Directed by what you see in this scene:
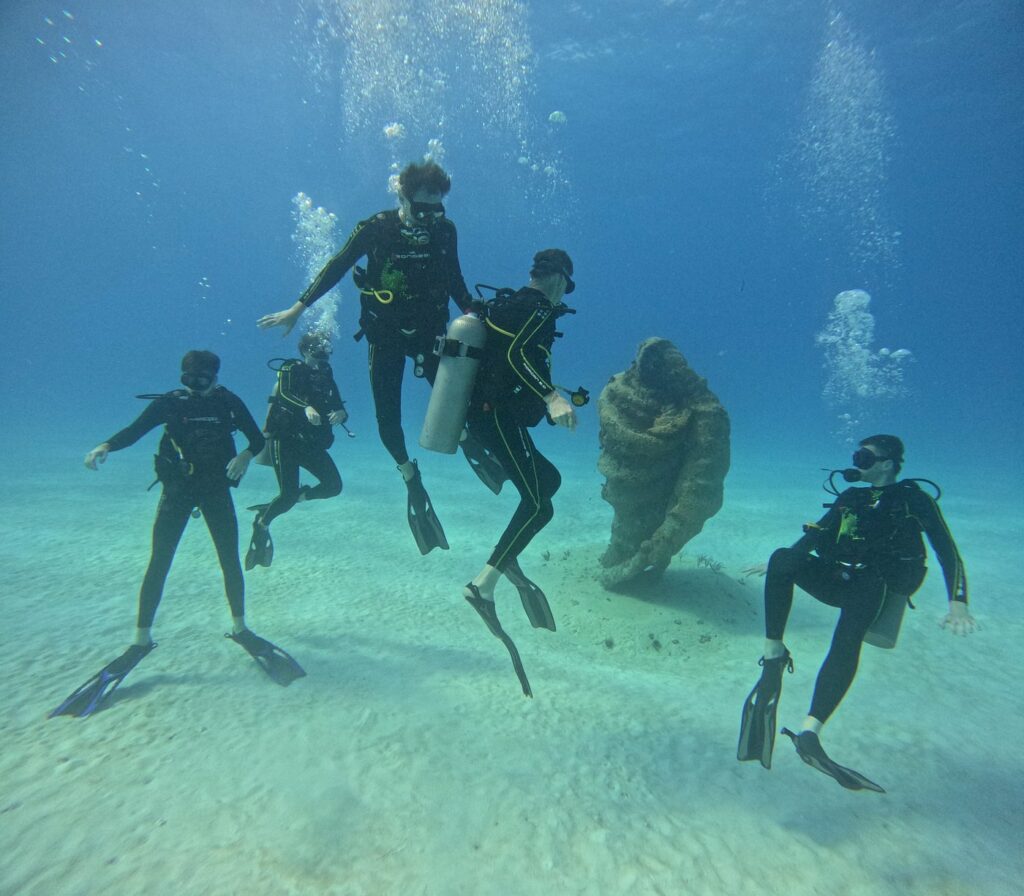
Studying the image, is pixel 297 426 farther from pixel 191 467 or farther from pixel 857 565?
pixel 857 565

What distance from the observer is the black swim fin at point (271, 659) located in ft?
19.5

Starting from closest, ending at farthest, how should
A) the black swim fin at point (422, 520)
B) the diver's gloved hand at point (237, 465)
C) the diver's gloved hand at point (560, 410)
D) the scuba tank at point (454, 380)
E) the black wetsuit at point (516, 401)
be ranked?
1. the diver's gloved hand at point (560, 410)
2. the black wetsuit at point (516, 401)
3. the scuba tank at point (454, 380)
4. the black swim fin at point (422, 520)
5. the diver's gloved hand at point (237, 465)

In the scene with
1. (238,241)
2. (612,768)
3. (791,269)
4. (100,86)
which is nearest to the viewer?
(612,768)

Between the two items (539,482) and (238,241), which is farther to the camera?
(238,241)

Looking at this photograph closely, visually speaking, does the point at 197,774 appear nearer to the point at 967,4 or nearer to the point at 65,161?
the point at 967,4

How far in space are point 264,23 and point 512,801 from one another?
60928 mm

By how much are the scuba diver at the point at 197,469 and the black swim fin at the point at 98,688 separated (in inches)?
3.5

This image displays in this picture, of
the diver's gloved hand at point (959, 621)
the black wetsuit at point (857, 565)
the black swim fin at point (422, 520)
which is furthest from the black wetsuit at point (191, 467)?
the diver's gloved hand at point (959, 621)

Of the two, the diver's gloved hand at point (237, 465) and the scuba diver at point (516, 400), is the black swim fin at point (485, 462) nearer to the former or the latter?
the scuba diver at point (516, 400)

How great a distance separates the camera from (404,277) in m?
4.52

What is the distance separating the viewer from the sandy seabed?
3453mm

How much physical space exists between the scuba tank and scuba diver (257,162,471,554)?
0.45 meters

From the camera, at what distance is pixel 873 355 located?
474 ft

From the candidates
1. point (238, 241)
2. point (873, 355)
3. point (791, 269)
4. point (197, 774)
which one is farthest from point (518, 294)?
point (873, 355)
